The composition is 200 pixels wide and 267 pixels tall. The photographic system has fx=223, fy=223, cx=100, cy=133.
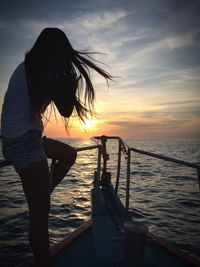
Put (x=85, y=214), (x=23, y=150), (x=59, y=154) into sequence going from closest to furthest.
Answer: (x=23, y=150)
(x=59, y=154)
(x=85, y=214)

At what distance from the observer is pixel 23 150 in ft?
5.14

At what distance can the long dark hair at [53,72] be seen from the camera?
5.21ft

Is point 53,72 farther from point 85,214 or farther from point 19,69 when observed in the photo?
point 85,214

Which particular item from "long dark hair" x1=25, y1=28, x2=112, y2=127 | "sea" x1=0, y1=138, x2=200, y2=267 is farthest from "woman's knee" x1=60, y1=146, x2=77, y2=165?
"sea" x1=0, y1=138, x2=200, y2=267

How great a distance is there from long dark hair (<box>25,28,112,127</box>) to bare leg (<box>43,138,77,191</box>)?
1.36 ft

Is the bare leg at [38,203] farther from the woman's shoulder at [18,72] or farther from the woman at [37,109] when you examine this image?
the woman's shoulder at [18,72]

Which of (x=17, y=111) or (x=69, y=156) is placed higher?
(x=17, y=111)

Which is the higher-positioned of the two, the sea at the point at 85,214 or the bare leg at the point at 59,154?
the bare leg at the point at 59,154

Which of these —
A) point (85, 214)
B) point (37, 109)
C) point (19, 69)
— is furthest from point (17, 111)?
point (85, 214)

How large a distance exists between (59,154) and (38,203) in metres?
0.59

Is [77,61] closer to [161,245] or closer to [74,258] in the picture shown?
[74,258]

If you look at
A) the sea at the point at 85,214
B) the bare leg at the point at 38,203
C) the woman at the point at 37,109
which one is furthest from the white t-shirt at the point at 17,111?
the sea at the point at 85,214

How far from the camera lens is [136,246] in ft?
6.93

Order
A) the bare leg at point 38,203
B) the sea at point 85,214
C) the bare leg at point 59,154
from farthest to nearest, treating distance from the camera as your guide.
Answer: the sea at point 85,214, the bare leg at point 59,154, the bare leg at point 38,203
